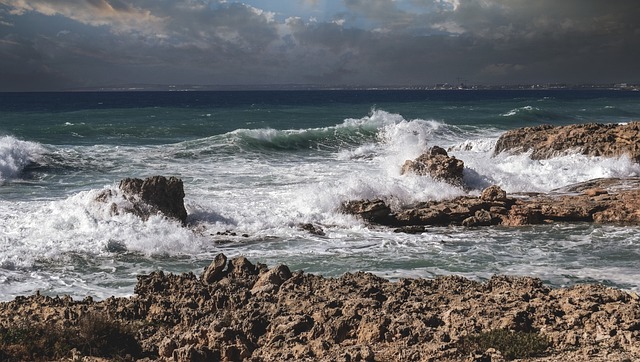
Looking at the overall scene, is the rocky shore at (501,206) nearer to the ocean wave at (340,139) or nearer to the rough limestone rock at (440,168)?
the rough limestone rock at (440,168)

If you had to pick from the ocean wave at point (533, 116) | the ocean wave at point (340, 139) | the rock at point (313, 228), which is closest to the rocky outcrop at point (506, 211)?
the rock at point (313, 228)

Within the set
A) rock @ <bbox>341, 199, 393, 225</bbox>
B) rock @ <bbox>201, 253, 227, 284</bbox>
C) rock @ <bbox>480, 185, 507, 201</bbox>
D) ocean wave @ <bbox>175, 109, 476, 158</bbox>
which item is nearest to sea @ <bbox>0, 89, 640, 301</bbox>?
rock @ <bbox>341, 199, 393, 225</bbox>

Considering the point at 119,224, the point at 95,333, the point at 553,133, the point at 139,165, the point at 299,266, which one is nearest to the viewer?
the point at 95,333

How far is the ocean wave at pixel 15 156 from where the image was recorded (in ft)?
78.6

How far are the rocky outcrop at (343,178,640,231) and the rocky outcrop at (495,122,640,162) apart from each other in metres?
6.60

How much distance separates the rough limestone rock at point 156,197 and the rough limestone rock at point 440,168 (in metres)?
7.75

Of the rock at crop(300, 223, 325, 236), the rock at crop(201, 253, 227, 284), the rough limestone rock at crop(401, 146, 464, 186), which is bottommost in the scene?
the rock at crop(300, 223, 325, 236)

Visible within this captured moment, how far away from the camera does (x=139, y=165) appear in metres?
27.8

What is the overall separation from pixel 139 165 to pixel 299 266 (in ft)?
57.3

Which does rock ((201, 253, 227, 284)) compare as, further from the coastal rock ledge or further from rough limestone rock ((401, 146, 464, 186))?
rough limestone rock ((401, 146, 464, 186))

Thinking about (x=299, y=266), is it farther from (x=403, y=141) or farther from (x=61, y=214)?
(x=403, y=141)

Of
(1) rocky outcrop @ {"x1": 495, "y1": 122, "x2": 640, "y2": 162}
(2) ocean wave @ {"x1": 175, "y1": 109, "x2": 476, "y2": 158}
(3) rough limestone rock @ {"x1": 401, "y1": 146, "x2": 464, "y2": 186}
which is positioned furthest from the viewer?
(2) ocean wave @ {"x1": 175, "y1": 109, "x2": 476, "y2": 158}

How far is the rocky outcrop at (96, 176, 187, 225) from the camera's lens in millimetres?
15523

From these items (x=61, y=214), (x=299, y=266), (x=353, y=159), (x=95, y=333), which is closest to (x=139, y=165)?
(x=353, y=159)
